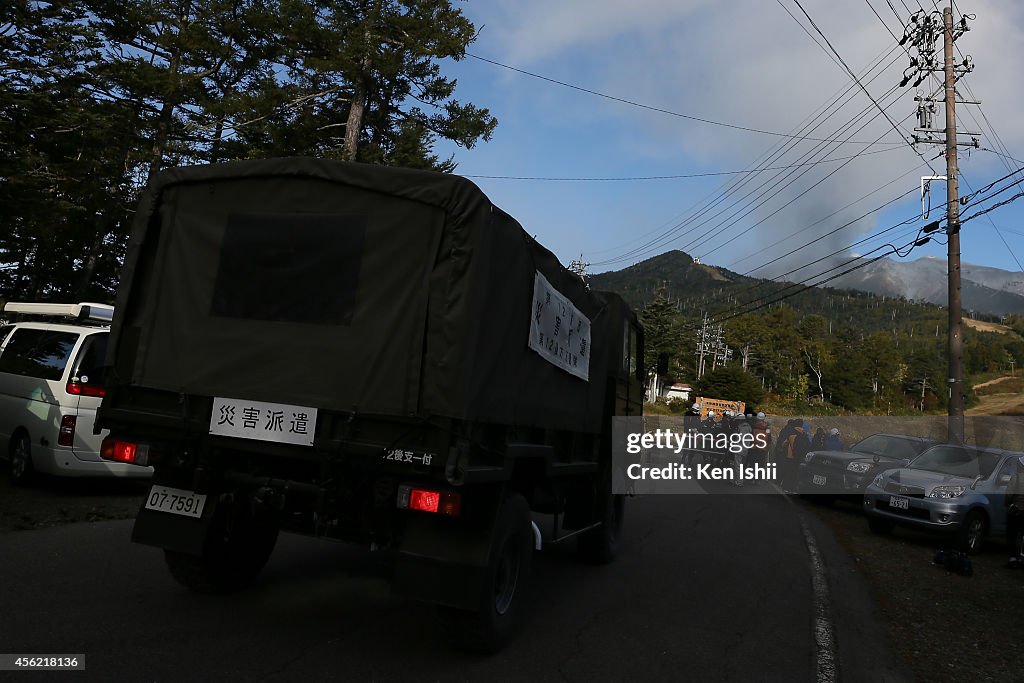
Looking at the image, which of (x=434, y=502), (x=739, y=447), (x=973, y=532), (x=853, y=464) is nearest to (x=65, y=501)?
(x=434, y=502)

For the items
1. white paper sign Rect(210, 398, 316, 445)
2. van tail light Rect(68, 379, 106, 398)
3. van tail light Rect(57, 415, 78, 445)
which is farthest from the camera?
van tail light Rect(68, 379, 106, 398)

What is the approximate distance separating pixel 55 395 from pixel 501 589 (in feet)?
21.5

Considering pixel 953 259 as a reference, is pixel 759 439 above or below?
below

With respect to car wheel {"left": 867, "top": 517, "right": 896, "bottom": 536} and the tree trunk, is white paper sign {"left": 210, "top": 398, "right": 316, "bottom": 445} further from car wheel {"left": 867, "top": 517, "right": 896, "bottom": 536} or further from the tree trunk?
the tree trunk

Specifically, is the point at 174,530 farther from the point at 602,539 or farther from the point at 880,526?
the point at 880,526

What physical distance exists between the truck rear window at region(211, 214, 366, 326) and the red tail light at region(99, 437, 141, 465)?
1.01 metres

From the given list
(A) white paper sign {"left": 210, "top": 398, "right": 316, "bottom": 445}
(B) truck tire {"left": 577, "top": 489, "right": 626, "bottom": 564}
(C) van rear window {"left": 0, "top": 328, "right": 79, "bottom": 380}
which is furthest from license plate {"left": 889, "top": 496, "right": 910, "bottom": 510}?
(C) van rear window {"left": 0, "top": 328, "right": 79, "bottom": 380}

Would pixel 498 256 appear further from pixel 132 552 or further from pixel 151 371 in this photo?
pixel 132 552

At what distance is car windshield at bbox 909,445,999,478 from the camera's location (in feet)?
41.9

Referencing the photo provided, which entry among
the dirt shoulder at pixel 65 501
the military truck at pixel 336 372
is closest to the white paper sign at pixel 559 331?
the military truck at pixel 336 372

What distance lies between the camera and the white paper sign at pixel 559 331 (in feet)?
17.7

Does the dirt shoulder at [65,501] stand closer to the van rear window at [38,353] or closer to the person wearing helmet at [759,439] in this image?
the van rear window at [38,353]

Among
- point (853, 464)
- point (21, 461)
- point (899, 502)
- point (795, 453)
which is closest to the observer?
point (21, 461)

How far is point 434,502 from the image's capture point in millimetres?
4043
